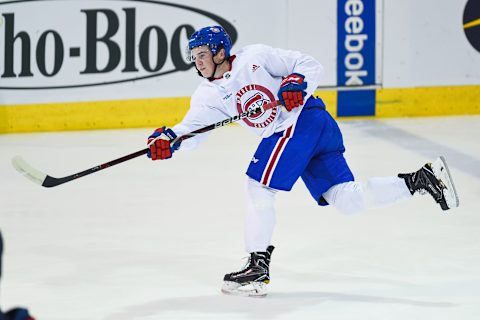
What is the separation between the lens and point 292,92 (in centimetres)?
362

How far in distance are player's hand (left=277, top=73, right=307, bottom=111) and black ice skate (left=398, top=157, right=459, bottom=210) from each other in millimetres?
489

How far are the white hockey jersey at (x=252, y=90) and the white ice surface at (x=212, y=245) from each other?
0.54 m

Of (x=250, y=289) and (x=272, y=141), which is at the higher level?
(x=272, y=141)

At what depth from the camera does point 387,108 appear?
7848 millimetres

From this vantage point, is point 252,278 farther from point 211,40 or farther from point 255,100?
point 211,40

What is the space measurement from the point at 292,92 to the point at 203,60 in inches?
13.4

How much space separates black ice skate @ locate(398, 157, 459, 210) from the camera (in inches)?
151

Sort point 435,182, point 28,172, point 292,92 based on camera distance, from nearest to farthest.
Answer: point 292,92 < point 435,182 < point 28,172

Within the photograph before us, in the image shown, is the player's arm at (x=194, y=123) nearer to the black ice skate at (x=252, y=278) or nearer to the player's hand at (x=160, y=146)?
the player's hand at (x=160, y=146)

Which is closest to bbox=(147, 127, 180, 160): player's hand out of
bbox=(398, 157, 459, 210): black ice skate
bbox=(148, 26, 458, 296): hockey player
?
bbox=(148, 26, 458, 296): hockey player

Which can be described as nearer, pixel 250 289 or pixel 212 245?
pixel 250 289

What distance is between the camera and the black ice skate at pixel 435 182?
3.83 meters

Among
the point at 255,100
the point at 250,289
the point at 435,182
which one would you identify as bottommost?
the point at 250,289

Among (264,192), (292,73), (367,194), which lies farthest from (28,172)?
(367,194)
